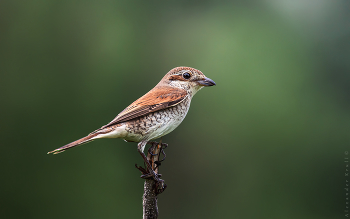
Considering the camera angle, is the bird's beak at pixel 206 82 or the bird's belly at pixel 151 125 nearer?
the bird's belly at pixel 151 125

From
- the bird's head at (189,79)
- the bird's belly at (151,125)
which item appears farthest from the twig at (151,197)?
the bird's head at (189,79)

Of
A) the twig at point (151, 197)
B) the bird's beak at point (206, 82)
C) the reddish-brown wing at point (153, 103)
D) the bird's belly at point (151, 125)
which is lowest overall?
the twig at point (151, 197)

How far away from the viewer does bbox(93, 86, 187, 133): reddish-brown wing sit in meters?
2.78

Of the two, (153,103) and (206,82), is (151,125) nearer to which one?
(153,103)

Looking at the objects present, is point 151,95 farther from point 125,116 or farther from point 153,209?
point 153,209

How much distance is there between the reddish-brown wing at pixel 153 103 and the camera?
9.12ft

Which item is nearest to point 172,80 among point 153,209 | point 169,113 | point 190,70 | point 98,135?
point 190,70

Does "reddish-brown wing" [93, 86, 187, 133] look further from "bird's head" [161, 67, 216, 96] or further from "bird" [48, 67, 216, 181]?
"bird's head" [161, 67, 216, 96]

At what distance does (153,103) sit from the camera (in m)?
2.90

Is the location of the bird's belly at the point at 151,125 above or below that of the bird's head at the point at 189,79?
below

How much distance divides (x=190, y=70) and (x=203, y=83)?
0.21 meters

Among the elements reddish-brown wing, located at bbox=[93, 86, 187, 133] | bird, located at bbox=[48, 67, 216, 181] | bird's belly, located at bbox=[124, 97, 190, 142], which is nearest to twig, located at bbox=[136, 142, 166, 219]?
bird, located at bbox=[48, 67, 216, 181]

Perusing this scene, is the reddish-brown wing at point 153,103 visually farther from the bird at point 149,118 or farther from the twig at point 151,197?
the twig at point 151,197

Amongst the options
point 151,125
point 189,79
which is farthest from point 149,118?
point 189,79
